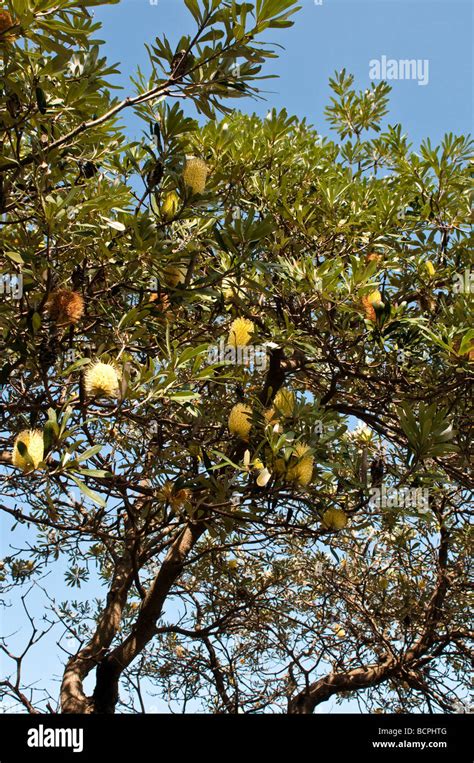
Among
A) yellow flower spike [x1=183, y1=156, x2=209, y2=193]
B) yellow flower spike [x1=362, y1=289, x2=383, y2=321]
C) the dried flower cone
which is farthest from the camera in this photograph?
yellow flower spike [x1=362, y1=289, x2=383, y2=321]

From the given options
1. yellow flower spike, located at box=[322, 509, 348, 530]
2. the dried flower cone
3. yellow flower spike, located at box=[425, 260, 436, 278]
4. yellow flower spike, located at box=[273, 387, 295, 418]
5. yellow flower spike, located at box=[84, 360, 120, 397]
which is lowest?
yellow flower spike, located at box=[322, 509, 348, 530]

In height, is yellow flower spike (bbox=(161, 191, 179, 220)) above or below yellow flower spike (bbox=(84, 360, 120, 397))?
above

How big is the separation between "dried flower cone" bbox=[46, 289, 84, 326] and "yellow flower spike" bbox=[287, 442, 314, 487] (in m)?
0.97

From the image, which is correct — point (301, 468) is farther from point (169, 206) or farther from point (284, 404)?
point (169, 206)

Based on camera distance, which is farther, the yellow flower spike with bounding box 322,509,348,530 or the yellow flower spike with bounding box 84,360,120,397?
the yellow flower spike with bounding box 322,509,348,530

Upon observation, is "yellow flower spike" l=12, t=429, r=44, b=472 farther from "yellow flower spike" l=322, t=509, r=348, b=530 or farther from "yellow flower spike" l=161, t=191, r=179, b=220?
"yellow flower spike" l=322, t=509, r=348, b=530

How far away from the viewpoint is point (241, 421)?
8.73ft

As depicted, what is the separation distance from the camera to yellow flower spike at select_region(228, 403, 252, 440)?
2.66 m

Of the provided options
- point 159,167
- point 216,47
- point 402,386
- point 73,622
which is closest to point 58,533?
point 73,622

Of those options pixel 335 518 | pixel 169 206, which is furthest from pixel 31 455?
pixel 335 518

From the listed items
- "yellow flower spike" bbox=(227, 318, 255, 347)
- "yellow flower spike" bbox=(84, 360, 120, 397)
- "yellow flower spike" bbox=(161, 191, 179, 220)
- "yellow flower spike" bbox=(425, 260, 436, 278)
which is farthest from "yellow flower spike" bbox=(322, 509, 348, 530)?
"yellow flower spike" bbox=(161, 191, 179, 220)

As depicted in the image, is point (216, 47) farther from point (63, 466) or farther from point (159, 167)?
point (63, 466)

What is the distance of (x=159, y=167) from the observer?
2434 mm

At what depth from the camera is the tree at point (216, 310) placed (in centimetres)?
228
